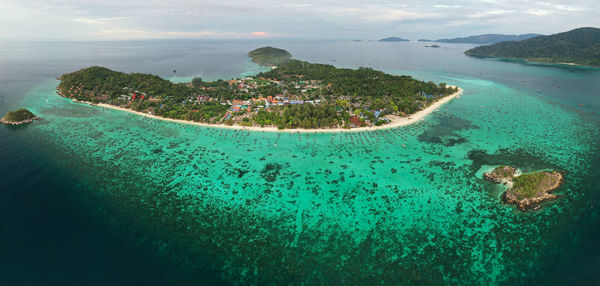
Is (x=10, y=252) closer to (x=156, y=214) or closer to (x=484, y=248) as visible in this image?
(x=156, y=214)

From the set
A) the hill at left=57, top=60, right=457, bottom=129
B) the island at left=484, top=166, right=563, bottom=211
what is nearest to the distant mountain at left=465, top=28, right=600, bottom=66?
the hill at left=57, top=60, right=457, bottom=129

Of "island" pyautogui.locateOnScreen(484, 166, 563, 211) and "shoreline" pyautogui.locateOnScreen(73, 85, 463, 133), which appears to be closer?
"island" pyautogui.locateOnScreen(484, 166, 563, 211)

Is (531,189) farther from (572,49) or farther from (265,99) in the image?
(572,49)

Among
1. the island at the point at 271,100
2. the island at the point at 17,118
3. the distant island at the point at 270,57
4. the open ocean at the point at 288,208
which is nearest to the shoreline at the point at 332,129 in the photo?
the island at the point at 271,100

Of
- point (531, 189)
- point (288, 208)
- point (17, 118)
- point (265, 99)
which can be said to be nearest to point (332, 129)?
point (288, 208)

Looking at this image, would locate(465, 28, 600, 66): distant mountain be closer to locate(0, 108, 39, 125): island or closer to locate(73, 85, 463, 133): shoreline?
locate(73, 85, 463, 133): shoreline
